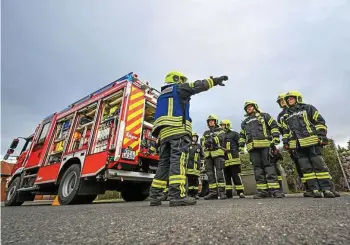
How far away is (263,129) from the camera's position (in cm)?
410

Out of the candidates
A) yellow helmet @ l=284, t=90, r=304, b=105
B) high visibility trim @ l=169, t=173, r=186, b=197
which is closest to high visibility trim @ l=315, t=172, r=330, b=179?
yellow helmet @ l=284, t=90, r=304, b=105

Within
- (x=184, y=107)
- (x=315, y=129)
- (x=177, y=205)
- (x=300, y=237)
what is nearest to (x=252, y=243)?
(x=300, y=237)

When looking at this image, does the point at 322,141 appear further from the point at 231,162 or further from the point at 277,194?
the point at 231,162

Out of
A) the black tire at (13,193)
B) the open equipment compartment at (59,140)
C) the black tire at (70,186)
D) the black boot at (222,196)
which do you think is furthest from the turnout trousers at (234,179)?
the black tire at (13,193)

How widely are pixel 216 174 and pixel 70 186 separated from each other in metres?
3.28

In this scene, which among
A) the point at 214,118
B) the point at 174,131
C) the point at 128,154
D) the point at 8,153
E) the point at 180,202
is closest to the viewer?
the point at 180,202

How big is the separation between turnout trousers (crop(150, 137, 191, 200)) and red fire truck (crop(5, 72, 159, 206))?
1.25m

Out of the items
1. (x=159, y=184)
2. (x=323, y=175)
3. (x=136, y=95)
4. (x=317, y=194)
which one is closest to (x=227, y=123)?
(x=136, y=95)

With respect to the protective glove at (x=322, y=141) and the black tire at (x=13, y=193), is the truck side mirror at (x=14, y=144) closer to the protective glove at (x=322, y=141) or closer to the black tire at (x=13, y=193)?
the black tire at (x=13, y=193)

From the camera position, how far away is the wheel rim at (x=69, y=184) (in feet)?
14.3

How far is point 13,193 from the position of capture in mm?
5742

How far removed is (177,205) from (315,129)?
2682 mm

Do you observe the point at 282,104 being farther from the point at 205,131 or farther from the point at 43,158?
the point at 43,158

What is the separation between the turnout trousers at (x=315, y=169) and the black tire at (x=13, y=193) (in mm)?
6987
